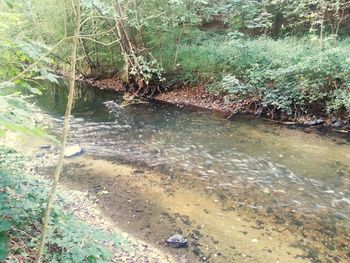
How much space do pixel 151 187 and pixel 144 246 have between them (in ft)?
6.32

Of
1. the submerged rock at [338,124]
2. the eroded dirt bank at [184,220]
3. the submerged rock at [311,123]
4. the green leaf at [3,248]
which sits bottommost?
the eroded dirt bank at [184,220]

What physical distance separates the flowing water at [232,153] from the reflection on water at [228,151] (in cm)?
2

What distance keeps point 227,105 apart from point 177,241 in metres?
8.23

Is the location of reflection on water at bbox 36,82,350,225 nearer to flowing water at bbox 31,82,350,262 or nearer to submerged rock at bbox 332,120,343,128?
flowing water at bbox 31,82,350,262

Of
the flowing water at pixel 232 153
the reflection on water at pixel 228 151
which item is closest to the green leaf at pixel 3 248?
the flowing water at pixel 232 153

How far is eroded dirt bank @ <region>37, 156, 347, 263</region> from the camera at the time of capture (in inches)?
180

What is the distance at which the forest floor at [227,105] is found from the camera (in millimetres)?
9977

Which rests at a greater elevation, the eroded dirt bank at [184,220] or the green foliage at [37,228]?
the green foliage at [37,228]

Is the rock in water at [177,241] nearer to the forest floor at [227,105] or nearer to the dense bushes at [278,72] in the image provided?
the forest floor at [227,105]

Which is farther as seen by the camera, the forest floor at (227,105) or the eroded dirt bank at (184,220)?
the forest floor at (227,105)

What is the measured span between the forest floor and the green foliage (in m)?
8.65

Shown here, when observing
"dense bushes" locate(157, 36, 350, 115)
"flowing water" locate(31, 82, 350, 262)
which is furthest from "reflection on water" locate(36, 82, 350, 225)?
"dense bushes" locate(157, 36, 350, 115)

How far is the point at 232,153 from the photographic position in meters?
8.23

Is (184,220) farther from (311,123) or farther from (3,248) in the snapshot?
(311,123)
